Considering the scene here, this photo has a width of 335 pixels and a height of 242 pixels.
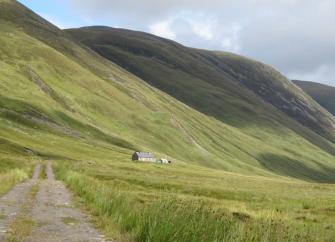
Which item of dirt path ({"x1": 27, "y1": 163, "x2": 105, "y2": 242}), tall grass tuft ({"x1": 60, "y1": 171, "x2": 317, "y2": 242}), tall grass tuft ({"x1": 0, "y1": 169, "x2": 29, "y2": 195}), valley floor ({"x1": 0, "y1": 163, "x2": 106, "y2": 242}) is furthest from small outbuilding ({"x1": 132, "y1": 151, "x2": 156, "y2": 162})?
tall grass tuft ({"x1": 60, "y1": 171, "x2": 317, "y2": 242})

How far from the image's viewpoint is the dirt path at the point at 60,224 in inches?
605

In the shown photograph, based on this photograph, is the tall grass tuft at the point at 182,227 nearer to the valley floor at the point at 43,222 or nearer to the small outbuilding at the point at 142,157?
the valley floor at the point at 43,222

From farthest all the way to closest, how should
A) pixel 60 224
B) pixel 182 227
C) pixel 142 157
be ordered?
pixel 142 157, pixel 60 224, pixel 182 227

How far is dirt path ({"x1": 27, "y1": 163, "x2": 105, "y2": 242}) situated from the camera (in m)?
15.4

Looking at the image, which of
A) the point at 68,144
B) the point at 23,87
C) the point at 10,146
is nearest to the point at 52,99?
the point at 23,87

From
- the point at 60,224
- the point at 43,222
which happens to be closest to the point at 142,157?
the point at 43,222

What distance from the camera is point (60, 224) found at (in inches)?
730

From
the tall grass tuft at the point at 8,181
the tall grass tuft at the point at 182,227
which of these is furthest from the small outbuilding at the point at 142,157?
the tall grass tuft at the point at 182,227

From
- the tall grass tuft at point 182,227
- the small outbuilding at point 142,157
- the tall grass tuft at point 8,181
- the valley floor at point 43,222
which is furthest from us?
the small outbuilding at point 142,157

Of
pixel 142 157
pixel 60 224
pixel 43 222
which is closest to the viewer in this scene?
pixel 60 224

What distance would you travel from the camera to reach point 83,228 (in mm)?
Answer: 17641

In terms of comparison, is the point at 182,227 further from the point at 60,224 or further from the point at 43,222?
the point at 43,222

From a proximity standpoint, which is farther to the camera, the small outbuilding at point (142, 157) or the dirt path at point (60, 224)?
the small outbuilding at point (142, 157)

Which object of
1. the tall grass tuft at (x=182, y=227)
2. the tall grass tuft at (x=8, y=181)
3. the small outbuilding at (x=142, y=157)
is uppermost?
the tall grass tuft at (x=182, y=227)
